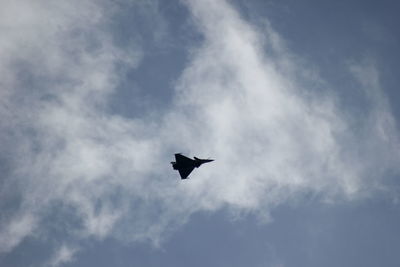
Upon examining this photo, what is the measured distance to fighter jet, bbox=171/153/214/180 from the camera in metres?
52.6

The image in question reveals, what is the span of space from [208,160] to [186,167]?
13.4ft

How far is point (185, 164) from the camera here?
53.0m

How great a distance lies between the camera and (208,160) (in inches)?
2062

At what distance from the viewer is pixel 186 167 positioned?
2096 inches

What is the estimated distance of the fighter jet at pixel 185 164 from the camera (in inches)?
2070
